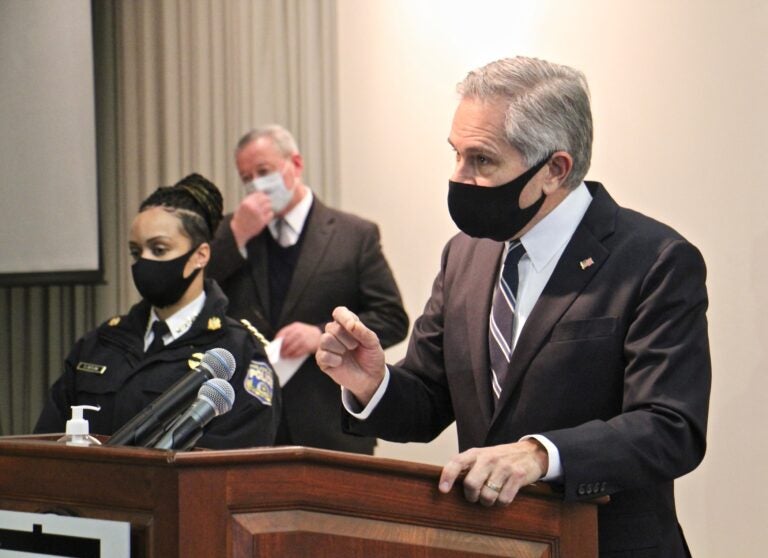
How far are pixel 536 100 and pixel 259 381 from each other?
4.74 feet

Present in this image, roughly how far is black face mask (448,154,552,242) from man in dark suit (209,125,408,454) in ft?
7.73

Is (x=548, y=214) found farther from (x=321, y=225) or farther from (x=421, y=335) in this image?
(x=321, y=225)

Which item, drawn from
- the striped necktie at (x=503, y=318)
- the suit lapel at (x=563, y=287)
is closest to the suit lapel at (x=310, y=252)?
the striped necktie at (x=503, y=318)

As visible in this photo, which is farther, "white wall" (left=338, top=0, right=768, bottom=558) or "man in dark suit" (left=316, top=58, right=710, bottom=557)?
"white wall" (left=338, top=0, right=768, bottom=558)

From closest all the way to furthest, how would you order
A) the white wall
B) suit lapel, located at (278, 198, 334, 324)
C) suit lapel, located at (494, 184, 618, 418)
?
suit lapel, located at (494, 184, 618, 418) → the white wall → suit lapel, located at (278, 198, 334, 324)

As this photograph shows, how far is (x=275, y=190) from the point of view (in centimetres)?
506

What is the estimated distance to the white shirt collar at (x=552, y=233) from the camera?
2.43 meters

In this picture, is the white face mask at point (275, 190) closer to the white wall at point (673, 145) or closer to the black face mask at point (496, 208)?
the white wall at point (673, 145)

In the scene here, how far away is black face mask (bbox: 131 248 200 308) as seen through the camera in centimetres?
370

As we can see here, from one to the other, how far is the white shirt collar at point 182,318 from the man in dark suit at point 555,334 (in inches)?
48.7

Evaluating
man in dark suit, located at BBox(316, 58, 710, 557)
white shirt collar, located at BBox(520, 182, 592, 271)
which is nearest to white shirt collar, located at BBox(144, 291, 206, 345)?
man in dark suit, located at BBox(316, 58, 710, 557)

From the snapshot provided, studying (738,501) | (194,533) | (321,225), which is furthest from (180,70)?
(194,533)

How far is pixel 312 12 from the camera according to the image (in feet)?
19.6

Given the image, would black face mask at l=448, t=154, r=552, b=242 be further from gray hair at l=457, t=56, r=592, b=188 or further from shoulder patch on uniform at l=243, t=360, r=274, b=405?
shoulder patch on uniform at l=243, t=360, r=274, b=405
